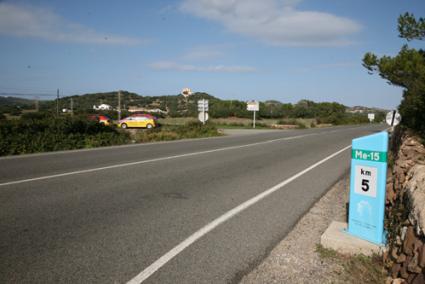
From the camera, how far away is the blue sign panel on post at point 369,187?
3725mm

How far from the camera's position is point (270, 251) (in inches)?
156

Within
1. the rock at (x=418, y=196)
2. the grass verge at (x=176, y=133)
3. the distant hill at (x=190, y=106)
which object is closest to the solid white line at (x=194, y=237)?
the rock at (x=418, y=196)

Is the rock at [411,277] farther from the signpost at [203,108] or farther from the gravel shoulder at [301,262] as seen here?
the signpost at [203,108]

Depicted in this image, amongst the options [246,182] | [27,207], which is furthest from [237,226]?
[27,207]

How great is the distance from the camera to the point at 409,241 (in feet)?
10.3

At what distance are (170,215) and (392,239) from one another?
123 inches

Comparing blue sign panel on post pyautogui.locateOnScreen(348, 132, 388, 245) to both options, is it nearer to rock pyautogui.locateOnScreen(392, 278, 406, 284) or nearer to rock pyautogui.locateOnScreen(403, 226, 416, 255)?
rock pyautogui.locateOnScreen(403, 226, 416, 255)

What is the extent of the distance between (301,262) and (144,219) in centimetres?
245

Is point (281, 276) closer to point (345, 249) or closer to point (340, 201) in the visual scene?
point (345, 249)

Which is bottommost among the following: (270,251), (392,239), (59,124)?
(270,251)

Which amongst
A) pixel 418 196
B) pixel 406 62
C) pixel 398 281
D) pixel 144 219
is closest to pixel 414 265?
pixel 398 281

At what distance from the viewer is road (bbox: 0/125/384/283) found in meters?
3.43

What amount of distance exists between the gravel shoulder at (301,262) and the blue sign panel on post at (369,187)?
63 centimetres

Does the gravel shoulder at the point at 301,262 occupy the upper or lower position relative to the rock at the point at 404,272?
lower
